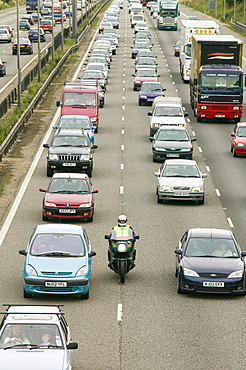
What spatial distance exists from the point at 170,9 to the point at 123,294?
294ft

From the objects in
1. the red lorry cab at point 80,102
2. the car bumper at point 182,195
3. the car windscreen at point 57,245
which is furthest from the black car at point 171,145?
the car windscreen at point 57,245

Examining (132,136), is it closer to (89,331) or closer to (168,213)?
(168,213)

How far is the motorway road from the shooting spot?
1681 cm

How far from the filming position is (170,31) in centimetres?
11456

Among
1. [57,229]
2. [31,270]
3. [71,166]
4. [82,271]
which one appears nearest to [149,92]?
[71,166]

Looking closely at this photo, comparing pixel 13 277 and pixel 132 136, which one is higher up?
pixel 13 277

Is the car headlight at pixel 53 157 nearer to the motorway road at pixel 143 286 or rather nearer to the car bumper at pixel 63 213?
the motorway road at pixel 143 286

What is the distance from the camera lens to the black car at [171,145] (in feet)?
126

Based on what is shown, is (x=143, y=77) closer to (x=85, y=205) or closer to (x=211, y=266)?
(x=85, y=205)

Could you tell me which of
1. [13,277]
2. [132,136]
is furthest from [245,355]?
[132,136]

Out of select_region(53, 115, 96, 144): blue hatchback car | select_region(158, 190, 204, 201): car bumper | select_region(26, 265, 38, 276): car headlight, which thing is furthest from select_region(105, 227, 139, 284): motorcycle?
select_region(53, 115, 96, 144): blue hatchback car

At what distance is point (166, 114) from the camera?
153 ft

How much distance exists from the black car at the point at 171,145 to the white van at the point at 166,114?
493 cm

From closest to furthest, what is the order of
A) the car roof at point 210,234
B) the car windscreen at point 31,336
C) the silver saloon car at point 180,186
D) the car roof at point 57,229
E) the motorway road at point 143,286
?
the car windscreen at point 31,336 → the motorway road at point 143,286 → the car roof at point 57,229 → the car roof at point 210,234 → the silver saloon car at point 180,186
